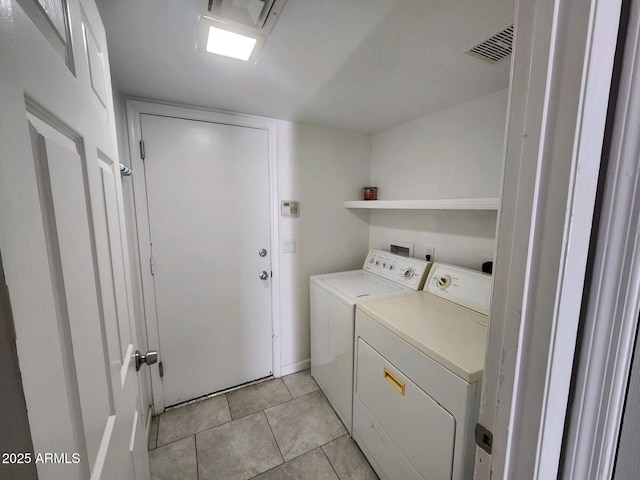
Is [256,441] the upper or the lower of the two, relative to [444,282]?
lower

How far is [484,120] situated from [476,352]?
4.35 feet

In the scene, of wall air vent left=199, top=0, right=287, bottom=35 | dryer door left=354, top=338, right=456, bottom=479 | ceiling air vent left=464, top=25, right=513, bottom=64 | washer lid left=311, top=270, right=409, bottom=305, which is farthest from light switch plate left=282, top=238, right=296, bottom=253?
ceiling air vent left=464, top=25, right=513, bottom=64

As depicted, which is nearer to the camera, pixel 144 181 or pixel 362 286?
pixel 144 181

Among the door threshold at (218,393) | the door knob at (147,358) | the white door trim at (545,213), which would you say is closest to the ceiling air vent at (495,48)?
the white door trim at (545,213)

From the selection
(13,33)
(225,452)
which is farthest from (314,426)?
(13,33)

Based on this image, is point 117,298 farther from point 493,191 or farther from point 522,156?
point 493,191

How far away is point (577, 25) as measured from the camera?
389mm

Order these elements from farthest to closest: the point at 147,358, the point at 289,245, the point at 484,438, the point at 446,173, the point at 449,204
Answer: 1. the point at 289,245
2. the point at 446,173
3. the point at 449,204
4. the point at 147,358
5. the point at 484,438

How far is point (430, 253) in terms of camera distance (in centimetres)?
195

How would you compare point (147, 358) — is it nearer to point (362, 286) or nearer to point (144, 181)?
point (144, 181)

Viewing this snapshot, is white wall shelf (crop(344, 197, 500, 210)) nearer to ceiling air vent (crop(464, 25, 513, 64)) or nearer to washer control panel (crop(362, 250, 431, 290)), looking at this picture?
washer control panel (crop(362, 250, 431, 290))

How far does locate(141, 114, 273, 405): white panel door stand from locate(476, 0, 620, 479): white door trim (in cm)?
178

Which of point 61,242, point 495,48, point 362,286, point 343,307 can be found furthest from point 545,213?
point 362,286

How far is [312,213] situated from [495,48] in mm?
1519
